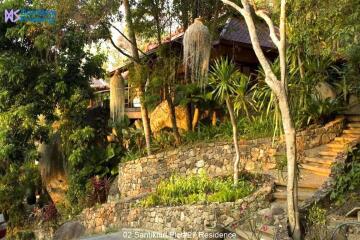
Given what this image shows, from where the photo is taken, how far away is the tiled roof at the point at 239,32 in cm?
1458

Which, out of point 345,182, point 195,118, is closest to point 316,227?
point 345,182

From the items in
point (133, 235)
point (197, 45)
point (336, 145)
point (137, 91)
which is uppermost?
point (197, 45)

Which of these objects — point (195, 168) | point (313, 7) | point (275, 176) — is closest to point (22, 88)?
point (195, 168)

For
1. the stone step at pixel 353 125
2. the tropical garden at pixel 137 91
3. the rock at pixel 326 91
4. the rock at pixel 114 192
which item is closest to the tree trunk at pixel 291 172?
the tropical garden at pixel 137 91

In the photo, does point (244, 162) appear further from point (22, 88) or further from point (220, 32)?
point (22, 88)

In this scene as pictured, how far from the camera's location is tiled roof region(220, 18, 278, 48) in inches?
574

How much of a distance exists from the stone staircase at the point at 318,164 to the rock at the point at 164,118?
4534 millimetres

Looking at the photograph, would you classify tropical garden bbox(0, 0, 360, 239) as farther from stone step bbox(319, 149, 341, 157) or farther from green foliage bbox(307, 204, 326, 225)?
green foliage bbox(307, 204, 326, 225)

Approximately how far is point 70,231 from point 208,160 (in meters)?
4.60

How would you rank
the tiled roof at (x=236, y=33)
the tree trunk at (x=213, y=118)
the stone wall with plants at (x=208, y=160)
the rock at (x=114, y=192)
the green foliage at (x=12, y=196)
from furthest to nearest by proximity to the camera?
the green foliage at (x=12, y=196) < the tiled roof at (x=236, y=33) < the tree trunk at (x=213, y=118) < the rock at (x=114, y=192) < the stone wall with plants at (x=208, y=160)

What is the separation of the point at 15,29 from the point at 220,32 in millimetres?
6473

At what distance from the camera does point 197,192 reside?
997 cm

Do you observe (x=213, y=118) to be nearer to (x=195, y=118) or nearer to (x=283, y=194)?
(x=195, y=118)

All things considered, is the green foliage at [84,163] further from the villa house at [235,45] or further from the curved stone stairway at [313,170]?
the curved stone stairway at [313,170]
